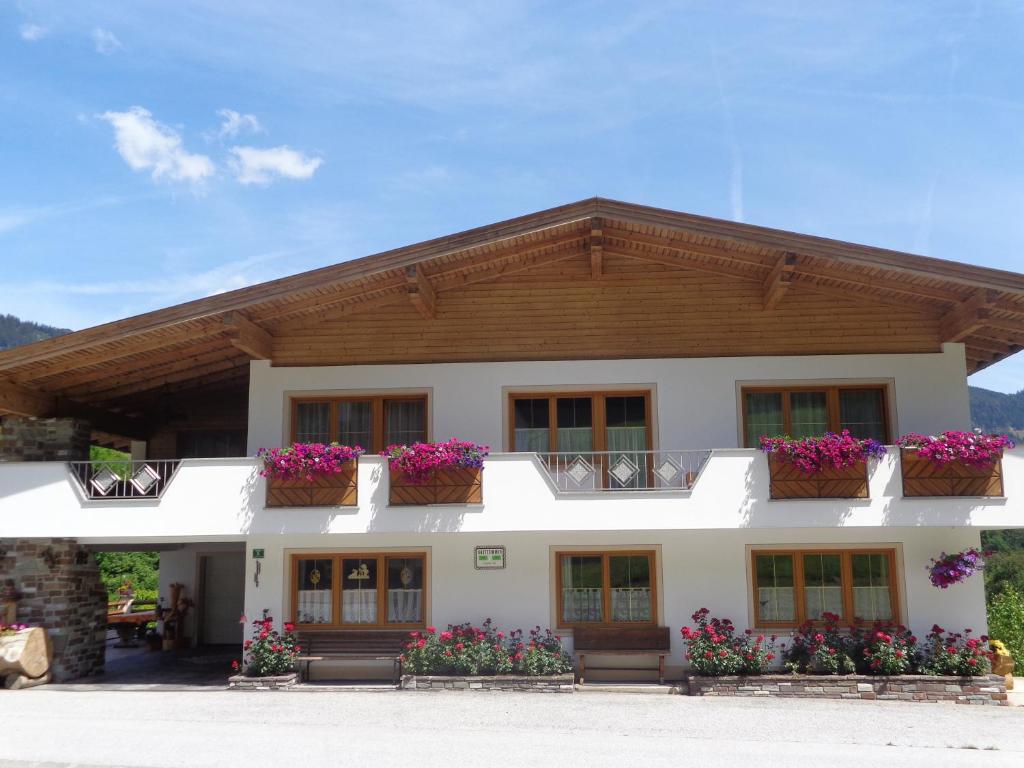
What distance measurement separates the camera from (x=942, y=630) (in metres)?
13.5

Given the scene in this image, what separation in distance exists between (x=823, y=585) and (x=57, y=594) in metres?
12.2

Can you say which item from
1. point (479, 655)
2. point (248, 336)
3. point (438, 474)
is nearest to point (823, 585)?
point (479, 655)

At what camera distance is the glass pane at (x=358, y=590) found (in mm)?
14656

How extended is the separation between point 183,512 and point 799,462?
29.8ft

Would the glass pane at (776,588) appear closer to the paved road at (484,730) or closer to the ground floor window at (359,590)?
the paved road at (484,730)

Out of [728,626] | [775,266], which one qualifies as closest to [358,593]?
[728,626]

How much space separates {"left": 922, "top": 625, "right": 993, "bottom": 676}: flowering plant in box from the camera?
12938 millimetres

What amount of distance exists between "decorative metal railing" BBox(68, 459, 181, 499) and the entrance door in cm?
591

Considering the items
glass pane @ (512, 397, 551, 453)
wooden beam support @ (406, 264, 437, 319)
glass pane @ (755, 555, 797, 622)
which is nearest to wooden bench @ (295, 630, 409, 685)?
glass pane @ (512, 397, 551, 453)

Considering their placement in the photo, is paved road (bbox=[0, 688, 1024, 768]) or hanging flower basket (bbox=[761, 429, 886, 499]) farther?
hanging flower basket (bbox=[761, 429, 886, 499])

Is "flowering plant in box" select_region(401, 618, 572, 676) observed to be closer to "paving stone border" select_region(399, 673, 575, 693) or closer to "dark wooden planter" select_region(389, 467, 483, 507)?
"paving stone border" select_region(399, 673, 575, 693)

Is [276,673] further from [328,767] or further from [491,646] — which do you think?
[328,767]

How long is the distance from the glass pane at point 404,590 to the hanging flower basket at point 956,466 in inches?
294

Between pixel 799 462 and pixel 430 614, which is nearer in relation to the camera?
pixel 799 462
